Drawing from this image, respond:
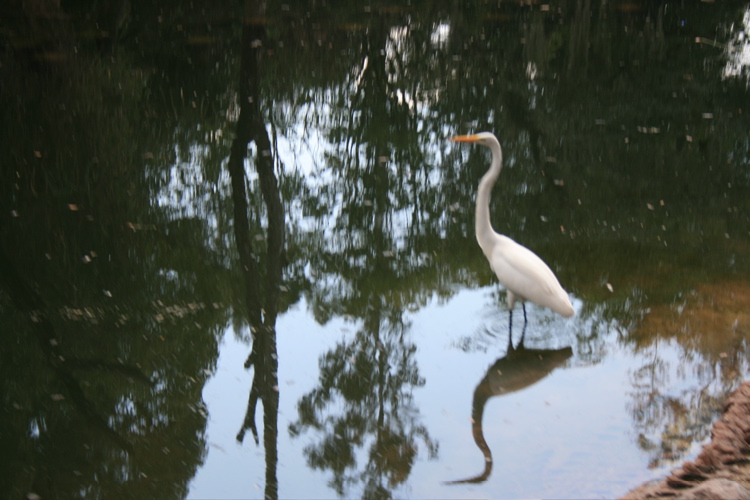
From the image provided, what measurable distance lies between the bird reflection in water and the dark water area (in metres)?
0.01

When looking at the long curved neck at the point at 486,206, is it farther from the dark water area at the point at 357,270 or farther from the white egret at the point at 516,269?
the dark water area at the point at 357,270

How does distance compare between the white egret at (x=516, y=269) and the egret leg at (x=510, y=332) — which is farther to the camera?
the egret leg at (x=510, y=332)

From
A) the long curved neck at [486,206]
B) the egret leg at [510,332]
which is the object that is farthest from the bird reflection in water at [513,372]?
the long curved neck at [486,206]

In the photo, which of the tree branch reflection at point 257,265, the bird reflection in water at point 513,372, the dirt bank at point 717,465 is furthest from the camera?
the bird reflection in water at point 513,372

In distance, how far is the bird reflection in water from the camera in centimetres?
312

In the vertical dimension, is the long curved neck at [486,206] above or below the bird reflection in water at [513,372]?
above

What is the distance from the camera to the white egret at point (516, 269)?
10.9 feet

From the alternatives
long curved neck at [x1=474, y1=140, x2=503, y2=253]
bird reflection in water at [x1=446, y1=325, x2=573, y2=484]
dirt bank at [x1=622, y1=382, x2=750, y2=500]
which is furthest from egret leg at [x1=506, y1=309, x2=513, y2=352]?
dirt bank at [x1=622, y1=382, x2=750, y2=500]

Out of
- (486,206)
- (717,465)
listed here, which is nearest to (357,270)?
(486,206)

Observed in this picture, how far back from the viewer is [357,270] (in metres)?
4.26

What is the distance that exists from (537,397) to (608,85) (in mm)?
5238

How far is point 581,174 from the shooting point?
5.52 metres

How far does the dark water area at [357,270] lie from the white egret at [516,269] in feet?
0.82

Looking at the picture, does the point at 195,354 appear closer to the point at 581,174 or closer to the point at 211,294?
the point at 211,294
